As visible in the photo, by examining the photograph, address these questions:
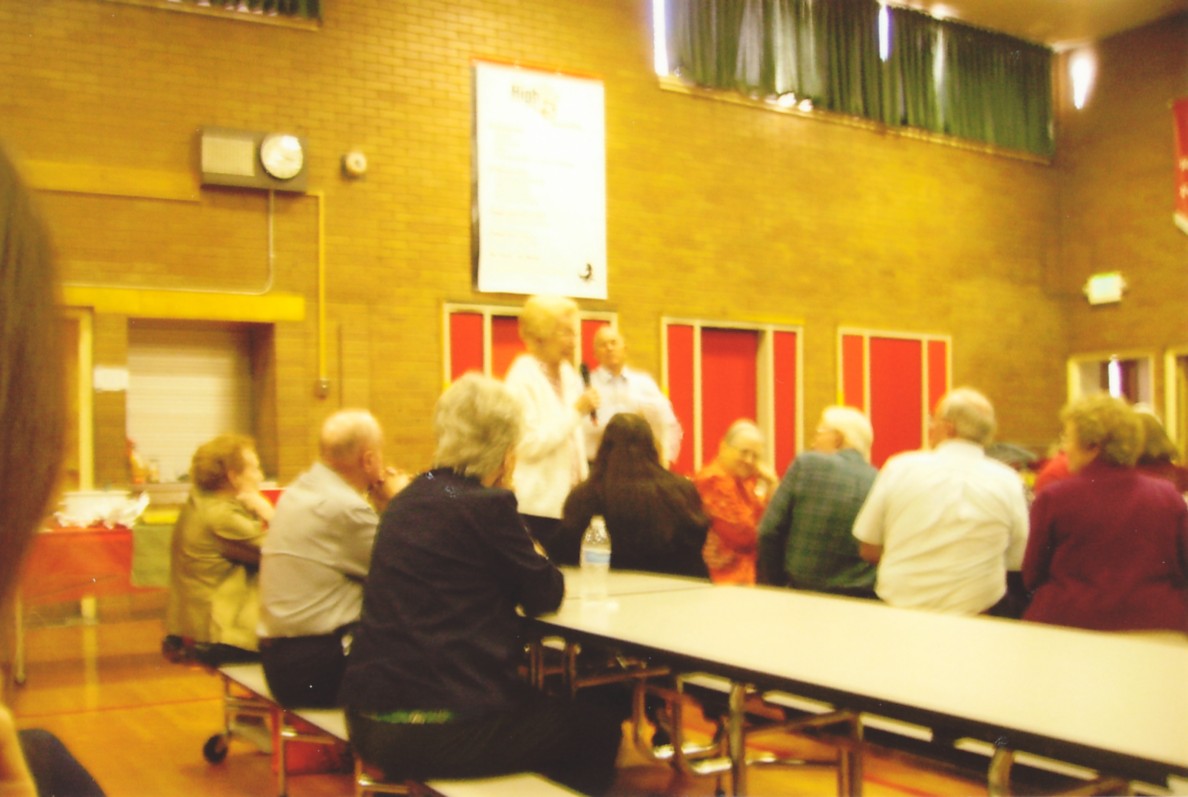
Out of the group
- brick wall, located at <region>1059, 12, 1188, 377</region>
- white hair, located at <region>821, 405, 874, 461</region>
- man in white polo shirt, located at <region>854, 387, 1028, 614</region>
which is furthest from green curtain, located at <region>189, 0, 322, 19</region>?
brick wall, located at <region>1059, 12, 1188, 377</region>

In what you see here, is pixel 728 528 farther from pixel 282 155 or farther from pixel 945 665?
pixel 282 155

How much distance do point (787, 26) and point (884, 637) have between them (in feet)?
27.5

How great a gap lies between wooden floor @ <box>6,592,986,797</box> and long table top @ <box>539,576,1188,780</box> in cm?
51

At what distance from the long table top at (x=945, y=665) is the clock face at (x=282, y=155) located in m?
5.24

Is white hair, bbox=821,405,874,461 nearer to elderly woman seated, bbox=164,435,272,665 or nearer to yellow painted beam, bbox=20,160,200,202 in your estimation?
elderly woman seated, bbox=164,435,272,665

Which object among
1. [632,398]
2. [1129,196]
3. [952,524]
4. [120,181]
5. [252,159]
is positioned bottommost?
[952,524]

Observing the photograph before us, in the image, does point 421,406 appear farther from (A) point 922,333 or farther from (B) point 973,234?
(B) point 973,234

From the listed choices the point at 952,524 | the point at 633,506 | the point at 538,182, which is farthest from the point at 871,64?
the point at 952,524

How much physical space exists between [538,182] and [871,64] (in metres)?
3.99

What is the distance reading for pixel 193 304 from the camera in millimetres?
7094

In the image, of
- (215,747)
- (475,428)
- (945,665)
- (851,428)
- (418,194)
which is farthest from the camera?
(418,194)

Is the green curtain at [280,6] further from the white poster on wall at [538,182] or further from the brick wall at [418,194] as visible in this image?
the white poster on wall at [538,182]

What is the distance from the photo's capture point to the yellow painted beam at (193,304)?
→ 268 inches

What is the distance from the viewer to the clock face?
724 cm
